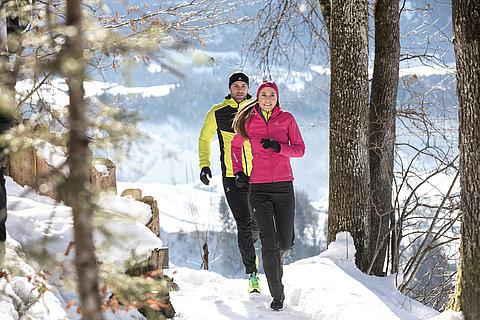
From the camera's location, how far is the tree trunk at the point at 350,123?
22.7 feet

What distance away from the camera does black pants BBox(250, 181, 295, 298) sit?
5.19m

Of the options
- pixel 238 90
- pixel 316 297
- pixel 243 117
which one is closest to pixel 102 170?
pixel 243 117

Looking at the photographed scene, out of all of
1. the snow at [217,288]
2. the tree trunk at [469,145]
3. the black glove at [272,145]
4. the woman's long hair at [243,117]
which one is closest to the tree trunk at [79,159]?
the snow at [217,288]

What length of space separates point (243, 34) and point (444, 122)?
3.35m

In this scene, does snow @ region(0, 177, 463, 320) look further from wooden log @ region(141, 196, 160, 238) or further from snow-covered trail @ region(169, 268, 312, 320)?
wooden log @ region(141, 196, 160, 238)

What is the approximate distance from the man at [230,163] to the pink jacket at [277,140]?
2.46 feet

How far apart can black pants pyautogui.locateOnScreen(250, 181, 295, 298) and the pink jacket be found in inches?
3.1

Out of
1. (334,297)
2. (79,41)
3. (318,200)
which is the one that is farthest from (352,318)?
(318,200)

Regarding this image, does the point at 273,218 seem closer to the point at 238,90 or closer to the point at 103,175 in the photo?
the point at 238,90

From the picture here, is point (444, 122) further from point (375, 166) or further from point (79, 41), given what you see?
point (79, 41)

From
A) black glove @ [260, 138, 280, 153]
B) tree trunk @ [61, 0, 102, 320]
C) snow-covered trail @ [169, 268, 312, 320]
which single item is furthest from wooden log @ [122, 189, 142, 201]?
tree trunk @ [61, 0, 102, 320]

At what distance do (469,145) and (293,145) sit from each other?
4.35 ft

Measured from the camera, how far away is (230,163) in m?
6.00

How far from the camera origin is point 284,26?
973cm
